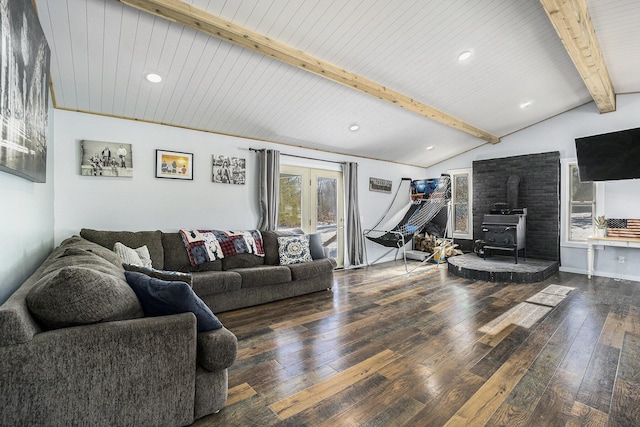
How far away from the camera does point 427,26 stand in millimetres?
2953

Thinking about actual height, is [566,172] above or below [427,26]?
below

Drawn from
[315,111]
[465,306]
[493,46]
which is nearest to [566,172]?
[493,46]

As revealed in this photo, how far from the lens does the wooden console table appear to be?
452 cm

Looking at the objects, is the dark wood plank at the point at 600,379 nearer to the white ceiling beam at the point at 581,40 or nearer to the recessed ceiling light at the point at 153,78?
the white ceiling beam at the point at 581,40

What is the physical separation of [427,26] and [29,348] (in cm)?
379

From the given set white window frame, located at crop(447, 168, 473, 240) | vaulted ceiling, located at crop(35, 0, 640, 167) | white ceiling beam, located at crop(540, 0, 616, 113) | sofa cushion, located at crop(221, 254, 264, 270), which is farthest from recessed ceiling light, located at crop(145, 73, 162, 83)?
white window frame, located at crop(447, 168, 473, 240)

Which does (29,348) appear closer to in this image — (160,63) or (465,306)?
(160,63)

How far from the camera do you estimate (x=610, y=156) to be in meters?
4.69

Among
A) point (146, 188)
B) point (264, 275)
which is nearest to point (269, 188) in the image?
point (264, 275)

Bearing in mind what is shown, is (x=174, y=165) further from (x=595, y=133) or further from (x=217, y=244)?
(x=595, y=133)

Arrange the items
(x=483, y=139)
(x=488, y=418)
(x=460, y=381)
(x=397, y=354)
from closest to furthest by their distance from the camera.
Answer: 1. (x=488, y=418)
2. (x=460, y=381)
3. (x=397, y=354)
4. (x=483, y=139)

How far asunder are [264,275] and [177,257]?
108 cm

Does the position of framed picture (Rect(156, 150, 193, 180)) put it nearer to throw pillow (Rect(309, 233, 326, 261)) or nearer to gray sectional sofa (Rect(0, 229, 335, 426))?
throw pillow (Rect(309, 233, 326, 261))

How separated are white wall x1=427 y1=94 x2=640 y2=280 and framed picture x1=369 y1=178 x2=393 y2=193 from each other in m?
2.48
